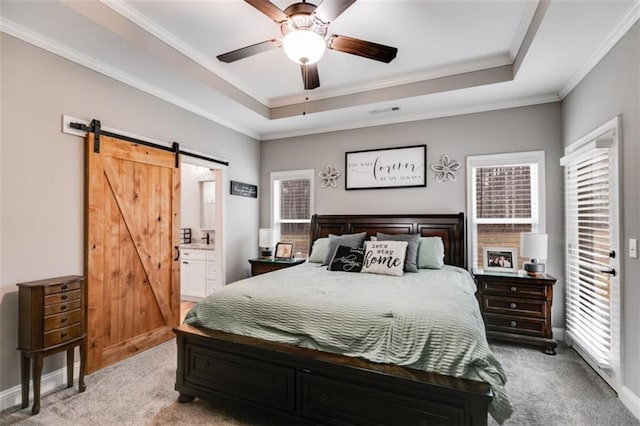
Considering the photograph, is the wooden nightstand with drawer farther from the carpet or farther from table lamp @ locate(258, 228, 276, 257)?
table lamp @ locate(258, 228, 276, 257)

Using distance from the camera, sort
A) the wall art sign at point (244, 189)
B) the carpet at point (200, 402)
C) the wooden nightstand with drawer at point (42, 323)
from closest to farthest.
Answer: the carpet at point (200, 402)
the wooden nightstand with drawer at point (42, 323)
the wall art sign at point (244, 189)

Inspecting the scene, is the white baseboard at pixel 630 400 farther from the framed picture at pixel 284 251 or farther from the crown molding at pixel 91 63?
the crown molding at pixel 91 63

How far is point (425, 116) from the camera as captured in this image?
14.0 feet

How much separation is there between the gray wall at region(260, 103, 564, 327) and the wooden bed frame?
281cm

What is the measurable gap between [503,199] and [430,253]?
1.25 m

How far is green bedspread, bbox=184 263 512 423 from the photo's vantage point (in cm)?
175

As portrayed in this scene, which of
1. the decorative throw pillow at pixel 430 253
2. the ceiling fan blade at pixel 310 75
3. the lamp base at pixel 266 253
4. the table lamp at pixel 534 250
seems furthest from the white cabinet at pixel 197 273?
the table lamp at pixel 534 250

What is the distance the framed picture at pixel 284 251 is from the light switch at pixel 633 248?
366cm

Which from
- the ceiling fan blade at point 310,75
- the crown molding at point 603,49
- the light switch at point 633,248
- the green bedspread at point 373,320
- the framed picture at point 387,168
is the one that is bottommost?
the green bedspread at point 373,320

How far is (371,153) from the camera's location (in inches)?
180

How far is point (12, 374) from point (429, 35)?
4.30 meters

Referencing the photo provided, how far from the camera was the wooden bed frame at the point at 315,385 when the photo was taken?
1674 mm

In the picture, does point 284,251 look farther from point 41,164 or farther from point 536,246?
point 536,246

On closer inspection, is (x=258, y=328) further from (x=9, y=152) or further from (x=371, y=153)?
(x=371, y=153)
